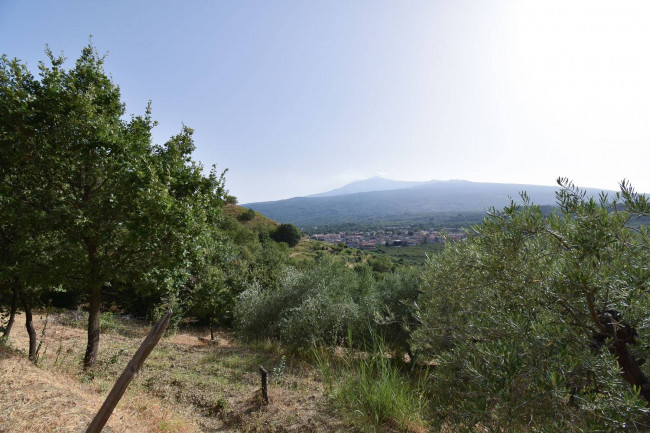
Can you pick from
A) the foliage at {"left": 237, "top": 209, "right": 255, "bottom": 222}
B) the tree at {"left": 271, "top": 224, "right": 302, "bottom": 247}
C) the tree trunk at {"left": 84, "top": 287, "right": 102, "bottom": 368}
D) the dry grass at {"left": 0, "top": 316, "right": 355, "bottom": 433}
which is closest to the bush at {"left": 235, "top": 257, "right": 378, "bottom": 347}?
the dry grass at {"left": 0, "top": 316, "right": 355, "bottom": 433}

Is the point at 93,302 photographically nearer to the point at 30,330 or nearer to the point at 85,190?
the point at 30,330

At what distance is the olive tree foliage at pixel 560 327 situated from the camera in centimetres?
233

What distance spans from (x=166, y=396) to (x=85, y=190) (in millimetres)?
5557

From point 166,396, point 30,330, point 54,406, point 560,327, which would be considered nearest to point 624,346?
point 560,327

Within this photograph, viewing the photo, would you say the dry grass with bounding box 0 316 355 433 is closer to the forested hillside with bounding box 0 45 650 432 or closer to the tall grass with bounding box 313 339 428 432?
the forested hillside with bounding box 0 45 650 432

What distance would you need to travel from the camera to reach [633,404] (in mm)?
2035

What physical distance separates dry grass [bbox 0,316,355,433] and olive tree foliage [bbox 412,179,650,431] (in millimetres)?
4223

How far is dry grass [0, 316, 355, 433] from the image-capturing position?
4559mm

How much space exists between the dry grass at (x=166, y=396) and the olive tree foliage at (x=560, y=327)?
13.9 ft

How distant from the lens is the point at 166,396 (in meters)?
7.13

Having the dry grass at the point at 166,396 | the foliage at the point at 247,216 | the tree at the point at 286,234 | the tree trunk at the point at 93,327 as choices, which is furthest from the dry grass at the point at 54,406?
the tree at the point at 286,234

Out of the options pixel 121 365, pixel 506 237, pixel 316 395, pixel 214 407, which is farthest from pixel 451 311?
pixel 121 365

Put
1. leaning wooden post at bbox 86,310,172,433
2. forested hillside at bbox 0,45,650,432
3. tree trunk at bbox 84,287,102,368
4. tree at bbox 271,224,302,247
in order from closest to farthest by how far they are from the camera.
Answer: forested hillside at bbox 0,45,650,432, leaning wooden post at bbox 86,310,172,433, tree trunk at bbox 84,287,102,368, tree at bbox 271,224,302,247

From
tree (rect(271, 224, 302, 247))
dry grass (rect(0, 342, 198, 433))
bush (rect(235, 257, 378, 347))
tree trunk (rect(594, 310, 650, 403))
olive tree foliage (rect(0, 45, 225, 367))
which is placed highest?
olive tree foliage (rect(0, 45, 225, 367))
